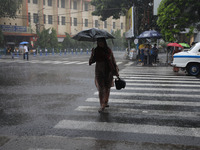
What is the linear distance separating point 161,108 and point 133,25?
2262 centimetres

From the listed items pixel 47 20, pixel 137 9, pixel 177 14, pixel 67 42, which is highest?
pixel 47 20

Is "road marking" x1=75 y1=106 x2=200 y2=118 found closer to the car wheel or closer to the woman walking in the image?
the woman walking

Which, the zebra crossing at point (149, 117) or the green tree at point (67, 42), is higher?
the green tree at point (67, 42)

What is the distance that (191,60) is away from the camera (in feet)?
42.9

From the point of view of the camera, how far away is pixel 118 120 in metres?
5.45

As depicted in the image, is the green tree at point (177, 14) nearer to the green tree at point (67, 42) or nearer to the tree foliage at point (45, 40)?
the tree foliage at point (45, 40)

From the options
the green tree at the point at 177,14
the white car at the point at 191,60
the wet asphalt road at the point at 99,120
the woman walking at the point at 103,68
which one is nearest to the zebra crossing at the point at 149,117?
the wet asphalt road at the point at 99,120

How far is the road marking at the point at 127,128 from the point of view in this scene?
4.66 meters

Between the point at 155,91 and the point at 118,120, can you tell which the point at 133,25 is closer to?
the point at 155,91

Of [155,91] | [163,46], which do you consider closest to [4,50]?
[163,46]

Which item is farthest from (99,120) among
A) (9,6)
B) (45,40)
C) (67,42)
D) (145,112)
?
(67,42)

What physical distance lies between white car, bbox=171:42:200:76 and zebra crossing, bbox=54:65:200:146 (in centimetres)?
483

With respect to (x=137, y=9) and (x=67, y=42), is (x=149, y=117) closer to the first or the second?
(x=137, y=9)

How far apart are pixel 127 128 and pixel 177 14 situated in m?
15.7
